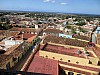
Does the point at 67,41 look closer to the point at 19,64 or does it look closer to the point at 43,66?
the point at 19,64

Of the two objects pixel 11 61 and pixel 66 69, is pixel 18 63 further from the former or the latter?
pixel 66 69

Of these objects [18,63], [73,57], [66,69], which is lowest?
[18,63]

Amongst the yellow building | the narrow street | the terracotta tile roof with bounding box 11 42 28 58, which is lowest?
the narrow street

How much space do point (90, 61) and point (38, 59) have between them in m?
7.55

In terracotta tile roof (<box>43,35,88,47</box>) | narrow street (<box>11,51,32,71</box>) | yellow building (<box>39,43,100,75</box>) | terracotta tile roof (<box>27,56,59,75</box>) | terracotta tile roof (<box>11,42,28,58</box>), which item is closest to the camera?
terracotta tile roof (<box>27,56,59,75</box>)

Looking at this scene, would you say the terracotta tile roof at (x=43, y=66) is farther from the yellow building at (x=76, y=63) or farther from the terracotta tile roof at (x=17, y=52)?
the terracotta tile roof at (x=17, y=52)

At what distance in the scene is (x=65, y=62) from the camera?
19.6 meters

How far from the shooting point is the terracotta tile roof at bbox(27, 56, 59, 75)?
16.3m

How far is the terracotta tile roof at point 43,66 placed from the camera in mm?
16284

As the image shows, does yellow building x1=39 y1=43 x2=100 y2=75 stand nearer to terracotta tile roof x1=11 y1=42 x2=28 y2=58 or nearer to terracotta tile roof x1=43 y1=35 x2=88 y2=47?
terracotta tile roof x1=11 y1=42 x2=28 y2=58

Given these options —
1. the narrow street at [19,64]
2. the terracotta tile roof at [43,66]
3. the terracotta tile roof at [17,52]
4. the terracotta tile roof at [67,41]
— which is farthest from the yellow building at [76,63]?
the terracotta tile roof at [67,41]

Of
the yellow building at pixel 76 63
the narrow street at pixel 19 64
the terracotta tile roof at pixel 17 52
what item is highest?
the yellow building at pixel 76 63

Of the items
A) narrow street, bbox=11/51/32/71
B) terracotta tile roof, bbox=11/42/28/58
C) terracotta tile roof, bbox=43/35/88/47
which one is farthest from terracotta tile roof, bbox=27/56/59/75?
terracotta tile roof, bbox=43/35/88/47

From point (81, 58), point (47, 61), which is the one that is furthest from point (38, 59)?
point (81, 58)
